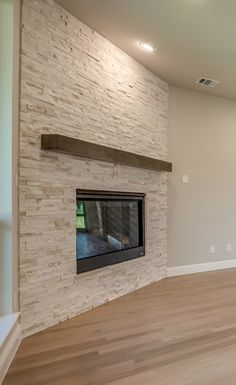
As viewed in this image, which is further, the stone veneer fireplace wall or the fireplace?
the fireplace

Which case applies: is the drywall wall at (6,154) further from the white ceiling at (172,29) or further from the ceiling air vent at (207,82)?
the ceiling air vent at (207,82)

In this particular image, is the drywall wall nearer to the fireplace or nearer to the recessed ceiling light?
the fireplace

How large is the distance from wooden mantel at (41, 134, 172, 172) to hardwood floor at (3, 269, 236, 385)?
57.6 inches

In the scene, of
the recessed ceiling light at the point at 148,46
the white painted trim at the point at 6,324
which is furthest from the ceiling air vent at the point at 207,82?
the white painted trim at the point at 6,324

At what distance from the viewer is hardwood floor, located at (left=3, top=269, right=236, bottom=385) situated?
185 centimetres

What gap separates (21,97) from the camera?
7.67 ft

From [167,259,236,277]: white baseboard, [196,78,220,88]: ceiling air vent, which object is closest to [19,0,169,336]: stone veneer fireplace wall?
[167,259,236,277]: white baseboard

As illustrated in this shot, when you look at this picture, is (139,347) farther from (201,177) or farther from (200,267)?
(201,177)

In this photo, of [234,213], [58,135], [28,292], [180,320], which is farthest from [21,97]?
[234,213]

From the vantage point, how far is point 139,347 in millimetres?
2213

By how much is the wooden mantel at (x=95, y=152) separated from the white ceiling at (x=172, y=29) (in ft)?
3.68

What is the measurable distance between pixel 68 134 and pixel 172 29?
54.7 inches

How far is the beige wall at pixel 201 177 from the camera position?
4.37m

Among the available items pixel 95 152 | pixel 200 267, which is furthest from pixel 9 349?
pixel 200 267
